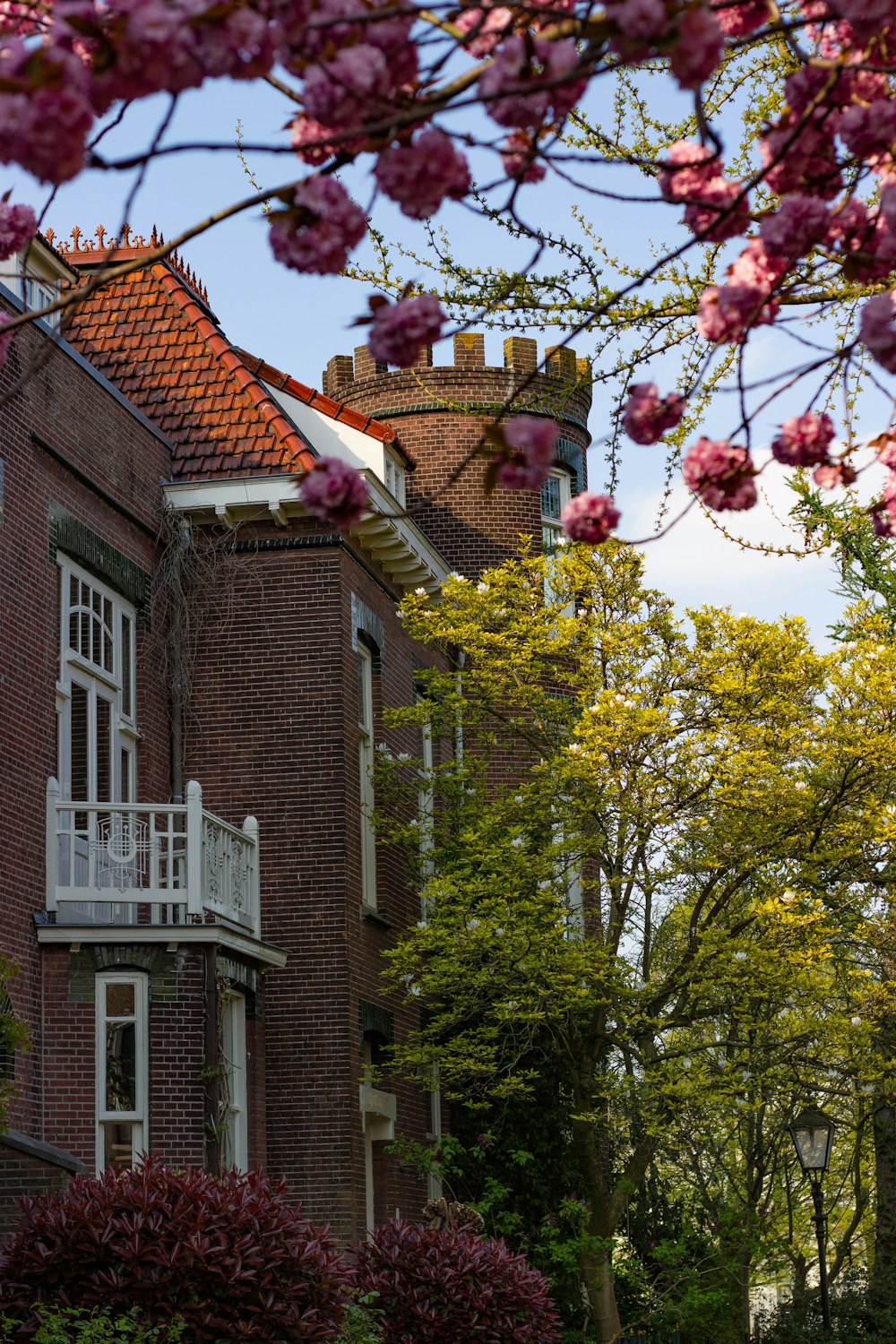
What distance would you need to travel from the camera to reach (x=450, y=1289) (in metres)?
14.6

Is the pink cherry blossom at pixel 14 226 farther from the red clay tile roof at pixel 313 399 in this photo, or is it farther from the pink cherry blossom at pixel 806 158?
the red clay tile roof at pixel 313 399

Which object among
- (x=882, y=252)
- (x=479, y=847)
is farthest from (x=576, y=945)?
(x=882, y=252)

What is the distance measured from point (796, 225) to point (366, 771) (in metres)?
16.0

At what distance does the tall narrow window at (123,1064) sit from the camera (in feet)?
51.3

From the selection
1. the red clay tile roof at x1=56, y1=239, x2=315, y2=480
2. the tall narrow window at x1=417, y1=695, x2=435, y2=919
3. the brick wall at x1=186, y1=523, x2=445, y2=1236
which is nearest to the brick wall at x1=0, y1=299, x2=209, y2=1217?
the red clay tile roof at x1=56, y1=239, x2=315, y2=480

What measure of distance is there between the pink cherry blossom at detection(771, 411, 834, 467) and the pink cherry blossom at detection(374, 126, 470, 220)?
1869 mm

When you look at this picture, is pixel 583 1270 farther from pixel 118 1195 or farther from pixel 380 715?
pixel 118 1195

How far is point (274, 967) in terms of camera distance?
1889 centimetres

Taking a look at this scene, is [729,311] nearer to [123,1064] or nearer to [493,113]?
[493,113]

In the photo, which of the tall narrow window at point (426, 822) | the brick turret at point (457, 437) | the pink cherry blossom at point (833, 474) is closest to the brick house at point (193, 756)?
the tall narrow window at point (426, 822)

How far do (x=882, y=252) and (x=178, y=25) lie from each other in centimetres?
251

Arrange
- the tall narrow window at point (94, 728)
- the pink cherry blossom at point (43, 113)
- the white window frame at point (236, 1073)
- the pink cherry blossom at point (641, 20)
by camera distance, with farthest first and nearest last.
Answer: the white window frame at point (236, 1073) → the tall narrow window at point (94, 728) → the pink cherry blossom at point (641, 20) → the pink cherry blossom at point (43, 113)

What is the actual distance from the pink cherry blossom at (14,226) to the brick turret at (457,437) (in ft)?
63.9

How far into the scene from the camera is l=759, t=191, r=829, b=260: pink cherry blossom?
555cm
